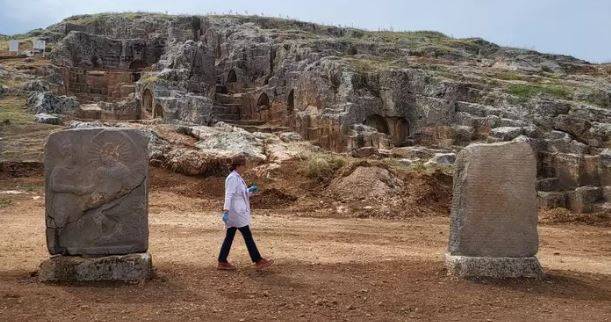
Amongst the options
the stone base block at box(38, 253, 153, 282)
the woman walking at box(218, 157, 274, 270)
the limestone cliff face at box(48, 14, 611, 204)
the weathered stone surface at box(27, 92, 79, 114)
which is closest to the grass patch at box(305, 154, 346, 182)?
the limestone cliff face at box(48, 14, 611, 204)

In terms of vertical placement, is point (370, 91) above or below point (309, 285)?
above

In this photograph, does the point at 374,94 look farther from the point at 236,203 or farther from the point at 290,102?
the point at 236,203

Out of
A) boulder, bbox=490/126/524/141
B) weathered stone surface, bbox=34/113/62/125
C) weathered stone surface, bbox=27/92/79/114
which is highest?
weathered stone surface, bbox=27/92/79/114

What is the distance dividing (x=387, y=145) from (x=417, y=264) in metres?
19.3

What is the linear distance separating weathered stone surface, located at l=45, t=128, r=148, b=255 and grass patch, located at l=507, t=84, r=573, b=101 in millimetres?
23243

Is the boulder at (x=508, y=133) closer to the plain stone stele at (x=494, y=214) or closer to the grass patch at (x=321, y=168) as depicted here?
the grass patch at (x=321, y=168)

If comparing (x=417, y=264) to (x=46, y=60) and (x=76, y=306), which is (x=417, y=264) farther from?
(x=46, y=60)

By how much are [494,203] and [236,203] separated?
3.73 metres

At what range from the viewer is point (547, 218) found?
18609 mm

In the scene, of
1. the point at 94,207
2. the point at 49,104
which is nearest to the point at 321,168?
the point at 94,207

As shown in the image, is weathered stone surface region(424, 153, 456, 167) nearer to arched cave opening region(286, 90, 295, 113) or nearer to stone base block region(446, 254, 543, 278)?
stone base block region(446, 254, 543, 278)

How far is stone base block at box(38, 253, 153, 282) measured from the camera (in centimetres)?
815

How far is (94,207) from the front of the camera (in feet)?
27.3

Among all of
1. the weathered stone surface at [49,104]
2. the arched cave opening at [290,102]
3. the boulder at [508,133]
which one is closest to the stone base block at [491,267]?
the boulder at [508,133]
